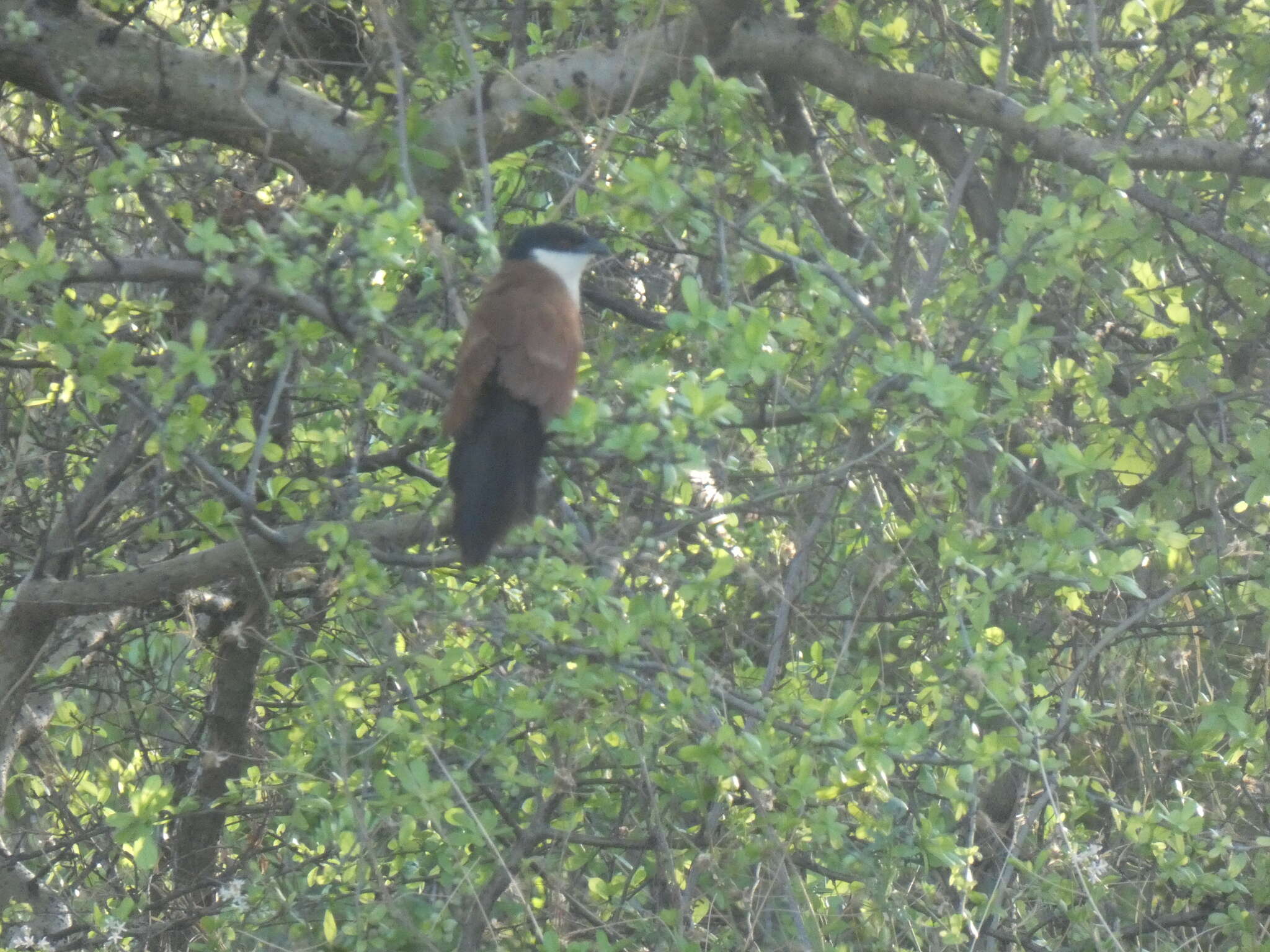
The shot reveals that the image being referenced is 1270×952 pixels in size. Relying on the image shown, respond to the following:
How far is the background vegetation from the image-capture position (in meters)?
2.34

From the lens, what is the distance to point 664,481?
210cm

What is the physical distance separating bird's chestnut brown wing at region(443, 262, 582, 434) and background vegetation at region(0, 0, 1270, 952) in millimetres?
81

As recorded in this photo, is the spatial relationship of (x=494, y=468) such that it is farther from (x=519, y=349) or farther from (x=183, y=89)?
(x=183, y=89)

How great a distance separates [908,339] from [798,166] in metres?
0.40

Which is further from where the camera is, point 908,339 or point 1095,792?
point 1095,792

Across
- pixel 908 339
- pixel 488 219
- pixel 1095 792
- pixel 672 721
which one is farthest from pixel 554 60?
pixel 1095 792

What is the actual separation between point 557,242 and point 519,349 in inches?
22.7

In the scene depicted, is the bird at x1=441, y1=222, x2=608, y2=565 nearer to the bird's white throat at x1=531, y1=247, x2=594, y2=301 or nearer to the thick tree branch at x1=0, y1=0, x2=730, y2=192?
the bird's white throat at x1=531, y1=247, x2=594, y2=301

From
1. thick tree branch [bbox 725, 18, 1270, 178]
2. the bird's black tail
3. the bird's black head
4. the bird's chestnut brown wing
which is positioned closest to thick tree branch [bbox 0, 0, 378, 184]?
the bird's black head

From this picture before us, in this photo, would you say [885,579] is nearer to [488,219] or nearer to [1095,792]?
[1095,792]

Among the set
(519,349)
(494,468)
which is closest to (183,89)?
(519,349)

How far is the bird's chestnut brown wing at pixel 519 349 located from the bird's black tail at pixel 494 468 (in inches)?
1.5

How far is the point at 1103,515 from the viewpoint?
11.1 feet

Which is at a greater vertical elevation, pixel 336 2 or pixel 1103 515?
pixel 336 2
